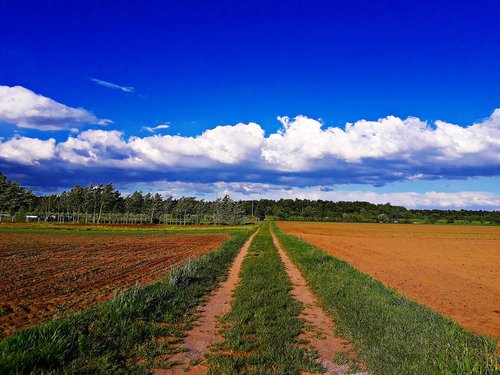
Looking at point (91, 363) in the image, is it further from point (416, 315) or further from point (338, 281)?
point (338, 281)

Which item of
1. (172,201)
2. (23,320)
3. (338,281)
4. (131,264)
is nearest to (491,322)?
(338,281)

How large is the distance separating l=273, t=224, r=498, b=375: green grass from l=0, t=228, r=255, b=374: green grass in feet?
12.3

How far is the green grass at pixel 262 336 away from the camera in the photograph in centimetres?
594

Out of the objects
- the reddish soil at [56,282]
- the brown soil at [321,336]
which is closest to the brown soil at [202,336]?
the brown soil at [321,336]

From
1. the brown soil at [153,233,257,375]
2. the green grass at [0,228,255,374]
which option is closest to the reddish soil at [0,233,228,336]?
the green grass at [0,228,255,374]

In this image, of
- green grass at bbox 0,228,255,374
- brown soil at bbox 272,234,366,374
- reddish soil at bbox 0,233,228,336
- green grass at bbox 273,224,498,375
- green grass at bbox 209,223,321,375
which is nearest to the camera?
green grass at bbox 0,228,255,374

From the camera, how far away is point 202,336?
7.55m

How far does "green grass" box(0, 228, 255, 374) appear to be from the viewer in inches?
217

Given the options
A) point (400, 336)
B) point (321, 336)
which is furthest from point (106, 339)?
point (400, 336)

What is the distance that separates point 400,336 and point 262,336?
2.74m

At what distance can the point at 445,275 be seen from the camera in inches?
813

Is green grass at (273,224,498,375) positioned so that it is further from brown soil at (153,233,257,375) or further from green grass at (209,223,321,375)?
brown soil at (153,233,257,375)

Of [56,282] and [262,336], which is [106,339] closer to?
[262,336]

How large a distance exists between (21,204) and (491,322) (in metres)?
109
